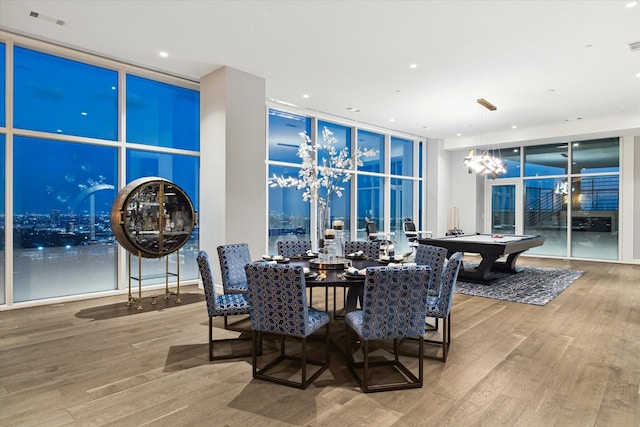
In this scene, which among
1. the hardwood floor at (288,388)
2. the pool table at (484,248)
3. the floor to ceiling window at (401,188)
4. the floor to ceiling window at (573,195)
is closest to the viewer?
the hardwood floor at (288,388)

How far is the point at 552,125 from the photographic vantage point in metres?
9.62

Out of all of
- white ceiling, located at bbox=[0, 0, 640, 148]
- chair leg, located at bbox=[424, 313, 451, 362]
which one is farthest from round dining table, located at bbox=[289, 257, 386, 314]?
white ceiling, located at bbox=[0, 0, 640, 148]

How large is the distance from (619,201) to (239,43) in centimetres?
997

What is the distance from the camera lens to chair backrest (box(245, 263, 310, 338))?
271cm

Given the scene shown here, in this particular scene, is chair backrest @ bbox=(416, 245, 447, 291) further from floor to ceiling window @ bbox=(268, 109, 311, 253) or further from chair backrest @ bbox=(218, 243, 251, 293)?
floor to ceiling window @ bbox=(268, 109, 311, 253)

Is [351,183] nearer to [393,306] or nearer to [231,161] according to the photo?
[231,161]

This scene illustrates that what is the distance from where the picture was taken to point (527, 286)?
6.51 metres

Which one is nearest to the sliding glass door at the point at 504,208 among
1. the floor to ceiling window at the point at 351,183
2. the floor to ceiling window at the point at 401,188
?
the floor to ceiling window at the point at 351,183

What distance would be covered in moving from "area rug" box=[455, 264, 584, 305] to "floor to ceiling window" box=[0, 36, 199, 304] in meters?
5.49

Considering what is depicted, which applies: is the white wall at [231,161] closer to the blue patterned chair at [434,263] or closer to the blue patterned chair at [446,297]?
Result: the blue patterned chair at [434,263]

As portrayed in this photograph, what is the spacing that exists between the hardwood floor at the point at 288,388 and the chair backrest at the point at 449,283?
0.46m

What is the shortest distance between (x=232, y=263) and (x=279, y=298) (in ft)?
5.12

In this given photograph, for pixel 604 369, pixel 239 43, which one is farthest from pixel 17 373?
pixel 604 369

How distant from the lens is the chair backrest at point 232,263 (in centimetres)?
403
